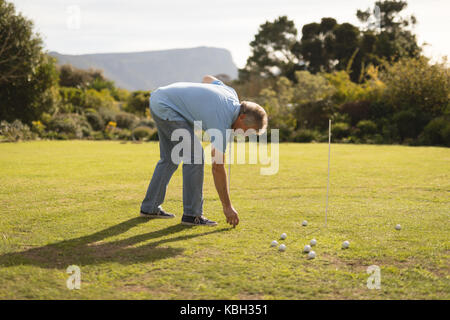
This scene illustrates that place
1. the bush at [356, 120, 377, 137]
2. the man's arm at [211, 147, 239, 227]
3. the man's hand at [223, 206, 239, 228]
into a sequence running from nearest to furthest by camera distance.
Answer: the man's arm at [211, 147, 239, 227] < the man's hand at [223, 206, 239, 228] < the bush at [356, 120, 377, 137]

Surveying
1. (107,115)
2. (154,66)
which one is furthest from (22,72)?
(154,66)

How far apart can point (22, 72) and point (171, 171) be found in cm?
1976

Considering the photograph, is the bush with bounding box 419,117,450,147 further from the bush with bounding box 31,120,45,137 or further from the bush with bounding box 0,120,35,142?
the bush with bounding box 31,120,45,137

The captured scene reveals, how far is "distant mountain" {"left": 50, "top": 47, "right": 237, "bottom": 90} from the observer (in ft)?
323

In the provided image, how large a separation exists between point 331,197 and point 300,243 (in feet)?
9.03

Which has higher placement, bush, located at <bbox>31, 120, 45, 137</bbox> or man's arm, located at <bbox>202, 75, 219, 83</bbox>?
man's arm, located at <bbox>202, 75, 219, 83</bbox>

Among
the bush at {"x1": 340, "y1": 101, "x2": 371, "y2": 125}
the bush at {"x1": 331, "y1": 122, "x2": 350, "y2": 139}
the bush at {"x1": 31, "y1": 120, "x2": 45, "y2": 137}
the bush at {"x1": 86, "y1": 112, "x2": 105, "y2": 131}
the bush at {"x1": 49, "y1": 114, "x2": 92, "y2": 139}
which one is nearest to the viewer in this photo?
the bush at {"x1": 331, "y1": 122, "x2": 350, "y2": 139}

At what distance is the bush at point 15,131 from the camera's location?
20.1 meters

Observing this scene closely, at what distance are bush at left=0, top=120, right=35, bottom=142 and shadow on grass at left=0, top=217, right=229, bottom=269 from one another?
59.0 ft

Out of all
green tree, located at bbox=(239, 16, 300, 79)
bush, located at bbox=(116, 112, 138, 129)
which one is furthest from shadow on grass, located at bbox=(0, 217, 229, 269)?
green tree, located at bbox=(239, 16, 300, 79)

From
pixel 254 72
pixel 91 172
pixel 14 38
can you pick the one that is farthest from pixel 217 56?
pixel 91 172

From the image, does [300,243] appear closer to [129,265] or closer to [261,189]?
[129,265]

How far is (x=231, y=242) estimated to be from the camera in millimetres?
4238
